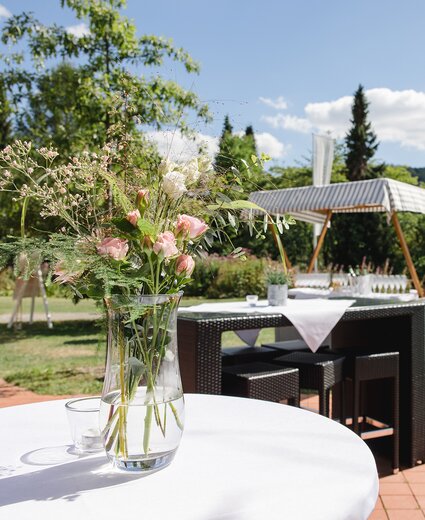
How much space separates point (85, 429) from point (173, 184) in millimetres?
581

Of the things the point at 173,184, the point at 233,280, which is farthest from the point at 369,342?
the point at 233,280

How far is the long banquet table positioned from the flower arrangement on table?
1380 millimetres

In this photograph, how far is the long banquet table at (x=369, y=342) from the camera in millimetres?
2553

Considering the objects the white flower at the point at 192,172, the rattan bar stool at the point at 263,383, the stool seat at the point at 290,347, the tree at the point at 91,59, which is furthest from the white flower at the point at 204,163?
the tree at the point at 91,59

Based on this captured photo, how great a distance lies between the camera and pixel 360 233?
816 inches

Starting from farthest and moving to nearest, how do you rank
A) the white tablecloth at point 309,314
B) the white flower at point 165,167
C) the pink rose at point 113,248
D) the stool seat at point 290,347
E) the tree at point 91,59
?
1. the tree at point 91,59
2. the stool seat at point 290,347
3. the white tablecloth at point 309,314
4. the white flower at point 165,167
5. the pink rose at point 113,248

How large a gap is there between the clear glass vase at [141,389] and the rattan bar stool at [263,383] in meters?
1.51

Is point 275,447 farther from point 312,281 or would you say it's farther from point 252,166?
point 312,281

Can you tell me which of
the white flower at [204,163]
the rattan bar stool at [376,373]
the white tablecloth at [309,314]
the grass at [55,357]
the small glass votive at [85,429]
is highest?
the white flower at [204,163]

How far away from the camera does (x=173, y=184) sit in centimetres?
115

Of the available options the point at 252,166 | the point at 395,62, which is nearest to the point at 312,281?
the point at 252,166

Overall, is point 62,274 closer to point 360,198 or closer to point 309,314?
point 309,314

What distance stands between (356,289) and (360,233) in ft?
51.7

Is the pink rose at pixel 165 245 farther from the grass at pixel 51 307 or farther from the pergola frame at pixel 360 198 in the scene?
the grass at pixel 51 307
